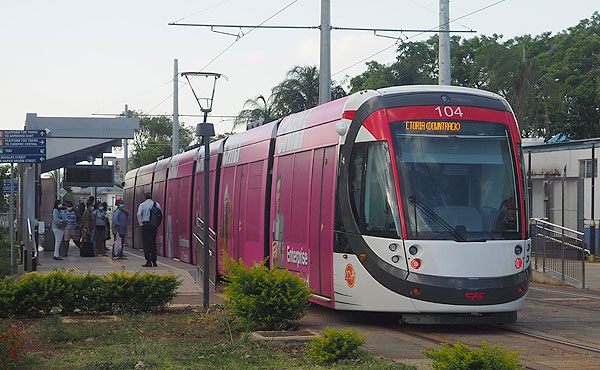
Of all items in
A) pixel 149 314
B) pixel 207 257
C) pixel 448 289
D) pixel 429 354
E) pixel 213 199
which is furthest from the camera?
pixel 213 199

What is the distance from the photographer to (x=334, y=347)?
913cm

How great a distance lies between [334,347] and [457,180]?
3.74 meters

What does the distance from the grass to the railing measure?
1075 centimetres

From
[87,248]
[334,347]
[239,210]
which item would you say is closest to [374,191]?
[334,347]

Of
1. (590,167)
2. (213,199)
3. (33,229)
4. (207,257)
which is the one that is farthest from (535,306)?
(590,167)

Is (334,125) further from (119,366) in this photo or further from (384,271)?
(119,366)

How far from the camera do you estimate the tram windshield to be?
1188cm

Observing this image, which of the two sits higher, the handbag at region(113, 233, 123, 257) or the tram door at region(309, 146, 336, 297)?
the tram door at region(309, 146, 336, 297)

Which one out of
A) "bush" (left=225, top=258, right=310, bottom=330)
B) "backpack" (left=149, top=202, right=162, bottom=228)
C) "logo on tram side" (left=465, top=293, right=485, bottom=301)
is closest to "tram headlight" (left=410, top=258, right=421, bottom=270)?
"logo on tram side" (left=465, top=293, right=485, bottom=301)

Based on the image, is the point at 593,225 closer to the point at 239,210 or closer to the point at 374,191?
the point at 239,210

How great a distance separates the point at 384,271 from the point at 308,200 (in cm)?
240

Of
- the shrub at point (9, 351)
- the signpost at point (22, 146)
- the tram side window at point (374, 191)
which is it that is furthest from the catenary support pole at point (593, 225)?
the shrub at point (9, 351)

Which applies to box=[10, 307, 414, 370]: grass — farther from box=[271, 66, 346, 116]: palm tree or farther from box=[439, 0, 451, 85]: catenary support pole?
box=[271, 66, 346, 116]: palm tree

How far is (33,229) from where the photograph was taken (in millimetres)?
22109
